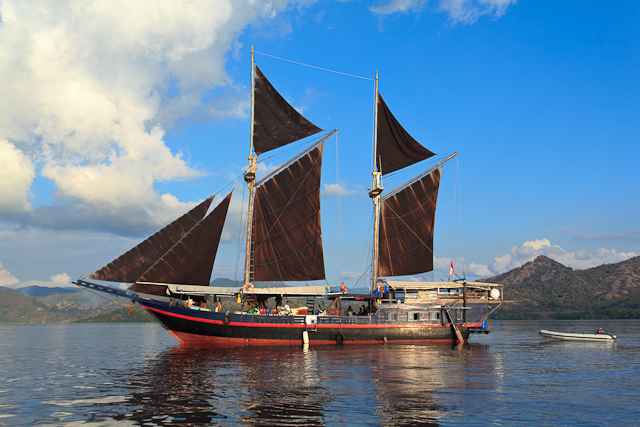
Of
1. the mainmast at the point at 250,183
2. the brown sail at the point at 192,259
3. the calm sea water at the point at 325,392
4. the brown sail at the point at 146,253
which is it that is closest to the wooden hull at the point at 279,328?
the brown sail at the point at 192,259

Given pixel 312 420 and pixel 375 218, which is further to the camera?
pixel 375 218

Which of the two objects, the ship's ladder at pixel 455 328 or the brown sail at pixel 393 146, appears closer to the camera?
the ship's ladder at pixel 455 328

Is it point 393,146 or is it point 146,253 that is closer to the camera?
point 146,253

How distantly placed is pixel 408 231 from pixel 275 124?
19067 millimetres

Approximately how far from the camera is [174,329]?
138ft

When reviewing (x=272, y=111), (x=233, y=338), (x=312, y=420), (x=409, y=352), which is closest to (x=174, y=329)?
(x=233, y=338)

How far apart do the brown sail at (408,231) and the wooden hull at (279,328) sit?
9053 millimetres

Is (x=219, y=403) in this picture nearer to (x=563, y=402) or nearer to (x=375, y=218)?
(x=563, y=402)

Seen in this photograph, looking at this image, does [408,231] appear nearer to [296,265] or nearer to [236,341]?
[296,265]

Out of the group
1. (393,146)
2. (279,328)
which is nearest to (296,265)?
(279,328)

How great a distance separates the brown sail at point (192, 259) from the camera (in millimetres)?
39625

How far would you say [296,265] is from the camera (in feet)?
152

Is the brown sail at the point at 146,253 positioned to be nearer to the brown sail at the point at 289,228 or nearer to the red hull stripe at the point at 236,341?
the brown sail at the point at 289,228

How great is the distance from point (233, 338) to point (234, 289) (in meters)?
4.99
